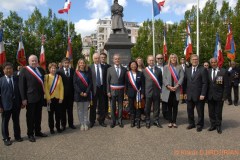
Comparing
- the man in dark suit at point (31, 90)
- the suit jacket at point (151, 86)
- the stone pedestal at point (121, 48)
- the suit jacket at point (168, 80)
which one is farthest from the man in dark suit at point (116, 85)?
the stone pedestal at point (121, 48)

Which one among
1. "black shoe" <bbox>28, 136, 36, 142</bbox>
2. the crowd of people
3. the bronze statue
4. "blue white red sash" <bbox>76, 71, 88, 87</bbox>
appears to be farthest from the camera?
the bronze statue

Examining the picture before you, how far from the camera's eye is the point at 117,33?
42.6 feet

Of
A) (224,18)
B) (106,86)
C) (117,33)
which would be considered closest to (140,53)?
(224,18)

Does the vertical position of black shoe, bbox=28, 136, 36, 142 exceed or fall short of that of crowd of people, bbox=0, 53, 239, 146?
it falls short

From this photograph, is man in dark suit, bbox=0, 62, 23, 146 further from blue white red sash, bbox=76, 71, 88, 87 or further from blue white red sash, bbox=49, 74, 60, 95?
blue white red sash, bbox=76, 71, 88, 87

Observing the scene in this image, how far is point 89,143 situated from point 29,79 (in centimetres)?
213

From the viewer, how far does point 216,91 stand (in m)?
7.02

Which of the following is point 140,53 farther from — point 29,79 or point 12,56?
point 29,79

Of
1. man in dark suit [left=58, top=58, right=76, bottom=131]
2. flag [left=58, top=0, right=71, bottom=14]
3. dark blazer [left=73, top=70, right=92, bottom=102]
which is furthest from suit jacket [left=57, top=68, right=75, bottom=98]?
flag [left=58, top=0, right=71, bottom=14]

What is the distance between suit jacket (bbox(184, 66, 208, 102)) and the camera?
7.10 m

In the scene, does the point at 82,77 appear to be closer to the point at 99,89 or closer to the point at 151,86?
the point at 99,89

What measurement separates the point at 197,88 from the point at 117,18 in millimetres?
7052

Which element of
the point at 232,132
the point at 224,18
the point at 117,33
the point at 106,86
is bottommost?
the point at 232,132

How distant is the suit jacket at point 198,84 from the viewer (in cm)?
710
